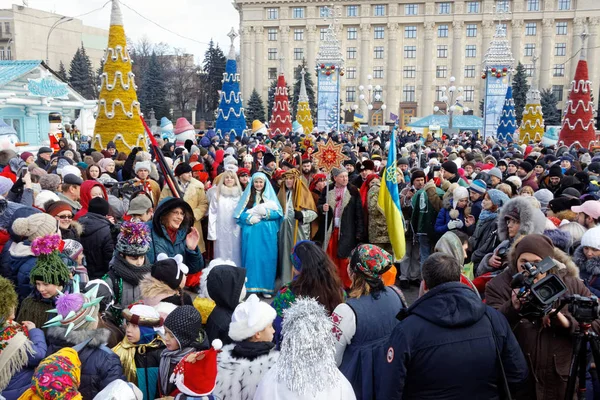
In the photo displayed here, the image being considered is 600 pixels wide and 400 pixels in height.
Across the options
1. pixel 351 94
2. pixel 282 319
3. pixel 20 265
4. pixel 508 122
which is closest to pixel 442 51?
pixel 351 94

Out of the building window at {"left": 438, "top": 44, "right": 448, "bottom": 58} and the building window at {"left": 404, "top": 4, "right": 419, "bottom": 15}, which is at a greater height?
the building window at {"left": 404, "top": 4, "right": 419, "bottom": 15}

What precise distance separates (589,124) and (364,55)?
47.5m

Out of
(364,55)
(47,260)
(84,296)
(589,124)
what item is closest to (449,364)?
(84,296)

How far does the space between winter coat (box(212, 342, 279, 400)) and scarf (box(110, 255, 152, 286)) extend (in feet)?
4.74

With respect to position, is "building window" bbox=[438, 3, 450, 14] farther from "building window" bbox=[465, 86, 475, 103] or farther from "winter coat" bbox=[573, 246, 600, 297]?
"winter coat" bbox=[573, 246, 600, 297]

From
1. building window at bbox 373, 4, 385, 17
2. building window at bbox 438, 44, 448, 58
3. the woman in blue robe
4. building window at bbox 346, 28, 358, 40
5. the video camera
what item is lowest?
the woman in blue robe

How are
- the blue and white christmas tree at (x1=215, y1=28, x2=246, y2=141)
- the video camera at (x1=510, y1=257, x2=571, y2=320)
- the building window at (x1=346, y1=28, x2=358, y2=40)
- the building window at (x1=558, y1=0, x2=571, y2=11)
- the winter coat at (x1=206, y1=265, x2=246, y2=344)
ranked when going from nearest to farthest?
the video camera at (x1=510, y1=257, x2=571, y2=320) < the winter coat at (x1=206, y1=265, x2=246, y2=344) < the blue and white christmas tree at (x1=215, y1=28, x2=246, y2=141) < the building window at (x1=558, y1=0, x2=571, y2=11) < the building window at (x1=346, y1=28, x2=358, y2=40)

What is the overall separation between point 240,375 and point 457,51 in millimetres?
65979

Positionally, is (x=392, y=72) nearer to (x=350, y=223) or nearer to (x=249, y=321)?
(x=350, y=223)

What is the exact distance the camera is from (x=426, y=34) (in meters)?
64.2

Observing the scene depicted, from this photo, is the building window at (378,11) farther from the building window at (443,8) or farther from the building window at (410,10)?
the building window at (443,8)

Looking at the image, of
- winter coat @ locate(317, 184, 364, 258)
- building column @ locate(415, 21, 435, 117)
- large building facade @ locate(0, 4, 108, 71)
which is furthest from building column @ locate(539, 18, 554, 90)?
winter coat @ locate(317, 184, 364, 258)

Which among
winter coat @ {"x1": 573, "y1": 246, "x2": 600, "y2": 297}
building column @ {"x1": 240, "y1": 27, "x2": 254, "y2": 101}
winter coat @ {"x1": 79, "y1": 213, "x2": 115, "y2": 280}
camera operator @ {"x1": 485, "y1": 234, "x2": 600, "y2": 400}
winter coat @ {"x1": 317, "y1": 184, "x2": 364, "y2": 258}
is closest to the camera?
camera operator @ {"x1": 485, "y1": 234, "x2": 600, "y2": 400}

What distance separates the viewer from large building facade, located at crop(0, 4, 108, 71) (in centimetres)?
5972
